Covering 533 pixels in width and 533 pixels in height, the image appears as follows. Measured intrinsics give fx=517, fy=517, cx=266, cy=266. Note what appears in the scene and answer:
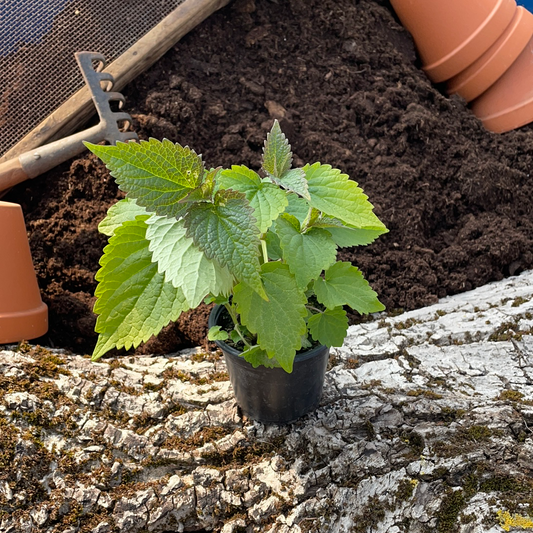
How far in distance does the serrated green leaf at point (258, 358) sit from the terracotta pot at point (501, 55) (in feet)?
6.47

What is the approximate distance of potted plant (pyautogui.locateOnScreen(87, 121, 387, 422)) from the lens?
98 cm

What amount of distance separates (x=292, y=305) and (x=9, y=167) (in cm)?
144

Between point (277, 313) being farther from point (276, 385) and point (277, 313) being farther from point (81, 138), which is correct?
point (81, 138)

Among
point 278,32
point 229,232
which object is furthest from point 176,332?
point 278,32

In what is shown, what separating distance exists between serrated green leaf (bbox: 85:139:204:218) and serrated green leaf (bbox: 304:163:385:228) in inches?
10.1

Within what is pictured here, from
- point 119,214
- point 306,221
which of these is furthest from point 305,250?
point 119,214

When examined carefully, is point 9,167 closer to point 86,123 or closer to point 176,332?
point 86,123

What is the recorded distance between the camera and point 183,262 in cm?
100

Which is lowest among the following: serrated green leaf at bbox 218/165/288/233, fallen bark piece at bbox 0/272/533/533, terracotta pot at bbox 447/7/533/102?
fallen bark piece at bbox 0/272/533/533

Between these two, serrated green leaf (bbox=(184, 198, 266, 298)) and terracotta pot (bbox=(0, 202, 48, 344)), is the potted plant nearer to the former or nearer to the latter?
serrated green leaf (bbox=(184, 198, 266, 298))

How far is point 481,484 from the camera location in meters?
1.19

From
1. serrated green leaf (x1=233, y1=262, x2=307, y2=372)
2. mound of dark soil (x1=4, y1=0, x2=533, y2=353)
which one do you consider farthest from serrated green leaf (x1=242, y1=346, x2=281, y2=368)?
mound of dark soil (x1=4, y1=0, x2=533, y2=353)

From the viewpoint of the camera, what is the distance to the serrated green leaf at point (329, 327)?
1193 mm

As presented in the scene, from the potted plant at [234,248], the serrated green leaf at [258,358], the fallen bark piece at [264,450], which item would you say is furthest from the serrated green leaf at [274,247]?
the fallen bark piece at [264,450]
